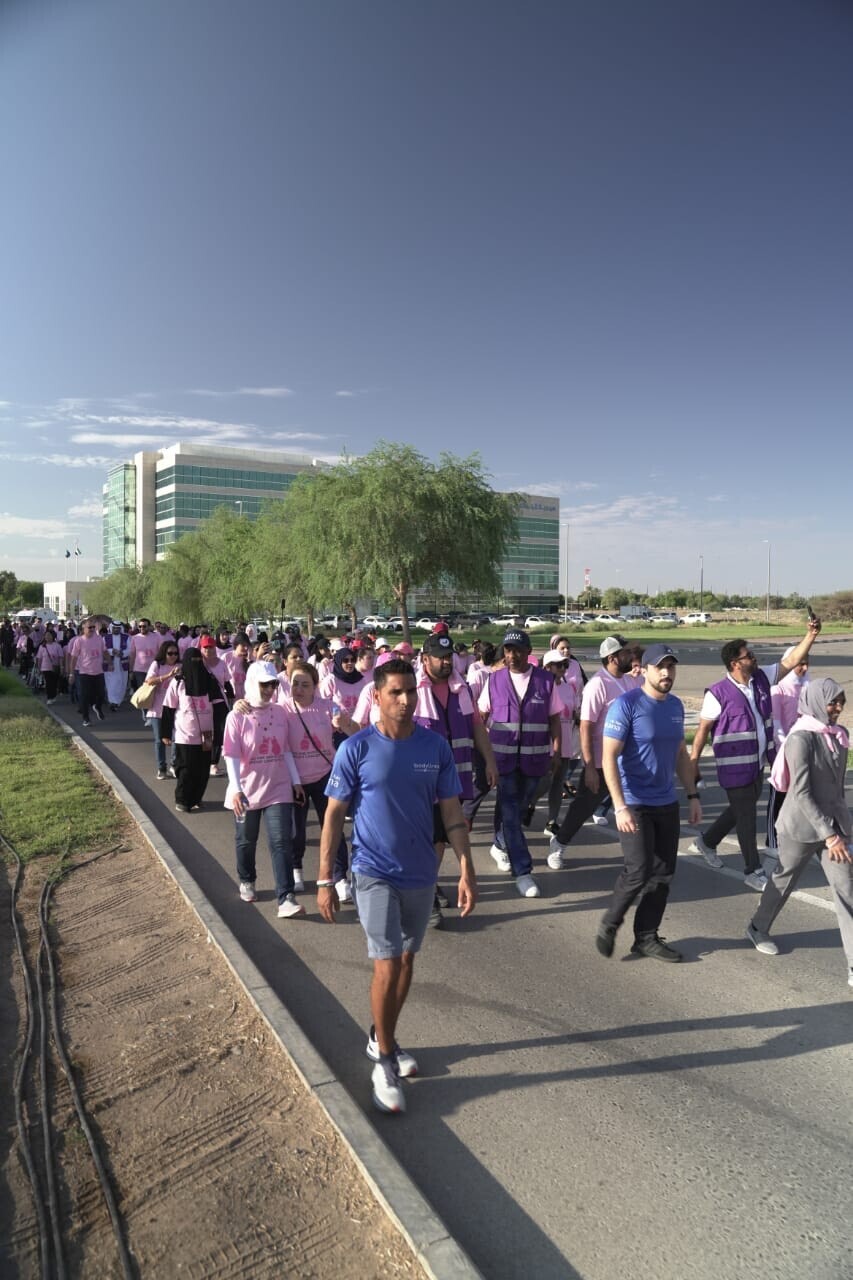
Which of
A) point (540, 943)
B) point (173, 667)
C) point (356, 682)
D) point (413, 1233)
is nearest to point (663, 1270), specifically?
point (413, 1233)

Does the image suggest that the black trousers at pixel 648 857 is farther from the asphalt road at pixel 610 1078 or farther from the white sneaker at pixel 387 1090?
the white sneaker at pixel 387 1090

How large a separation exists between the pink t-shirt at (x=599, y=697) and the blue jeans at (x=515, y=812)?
0.67 meters

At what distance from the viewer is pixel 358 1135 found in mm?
3309

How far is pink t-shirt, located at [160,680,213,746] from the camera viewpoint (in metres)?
8.91

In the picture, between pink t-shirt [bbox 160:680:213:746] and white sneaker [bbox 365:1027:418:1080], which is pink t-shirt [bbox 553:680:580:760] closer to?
pink t-shirt [bbox 160:680:213:746]

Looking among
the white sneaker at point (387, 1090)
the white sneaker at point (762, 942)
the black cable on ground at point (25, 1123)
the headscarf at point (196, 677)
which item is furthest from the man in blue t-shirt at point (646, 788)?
the headscarf at point (196, 677)

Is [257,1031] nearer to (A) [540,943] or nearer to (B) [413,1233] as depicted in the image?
(B) [413,1233]

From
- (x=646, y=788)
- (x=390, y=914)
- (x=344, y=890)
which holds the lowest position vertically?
(x=344, y=890)

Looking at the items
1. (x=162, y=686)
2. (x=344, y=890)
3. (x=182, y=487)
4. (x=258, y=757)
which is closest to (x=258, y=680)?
(x=258, y=757)

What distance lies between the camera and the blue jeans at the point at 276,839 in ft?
19.9

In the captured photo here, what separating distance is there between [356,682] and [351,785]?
4.42 m

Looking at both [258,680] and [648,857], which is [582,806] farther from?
[258,680]

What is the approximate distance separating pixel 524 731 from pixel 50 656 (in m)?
16.5

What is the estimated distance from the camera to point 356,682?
26.9 ft
